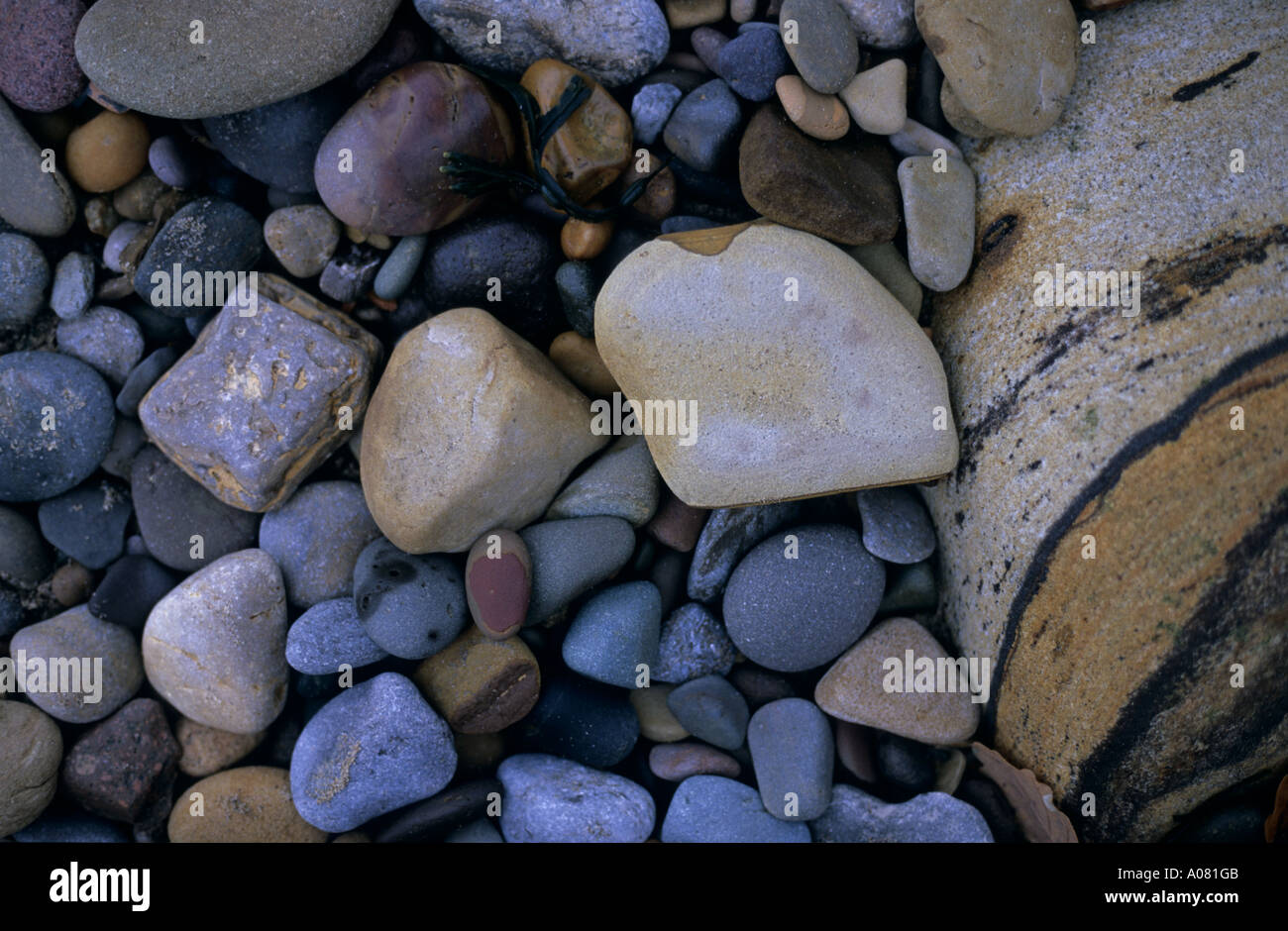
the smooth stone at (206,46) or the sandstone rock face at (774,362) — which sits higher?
the smooth stone at (206,46)

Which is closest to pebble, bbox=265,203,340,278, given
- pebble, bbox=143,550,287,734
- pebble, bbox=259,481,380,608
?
pebble, bbox=259,481,380,608

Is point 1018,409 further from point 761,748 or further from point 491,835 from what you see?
point 491,835

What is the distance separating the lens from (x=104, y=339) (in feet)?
9.57

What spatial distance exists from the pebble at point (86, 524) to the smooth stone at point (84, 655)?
0.20 meters

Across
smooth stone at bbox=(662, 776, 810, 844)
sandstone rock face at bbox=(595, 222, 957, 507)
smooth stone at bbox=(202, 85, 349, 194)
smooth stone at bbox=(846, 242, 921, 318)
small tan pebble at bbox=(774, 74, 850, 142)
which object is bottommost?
smooth stone at bbox=(662, 776, 810, 844)

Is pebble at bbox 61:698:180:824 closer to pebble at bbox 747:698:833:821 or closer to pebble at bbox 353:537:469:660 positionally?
pebble at bbox 353:537:469:660

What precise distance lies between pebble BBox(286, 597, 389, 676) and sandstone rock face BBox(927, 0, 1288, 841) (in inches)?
78.7

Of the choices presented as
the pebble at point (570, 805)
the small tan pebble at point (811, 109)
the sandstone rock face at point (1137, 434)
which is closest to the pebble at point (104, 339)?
the pebble at point (570, 805)

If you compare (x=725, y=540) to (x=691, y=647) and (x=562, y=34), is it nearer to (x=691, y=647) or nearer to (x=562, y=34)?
(x=691, y=647)

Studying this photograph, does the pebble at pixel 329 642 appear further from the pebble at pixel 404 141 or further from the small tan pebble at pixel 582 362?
the pebble at pixel 404 141

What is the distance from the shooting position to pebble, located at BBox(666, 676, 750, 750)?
2760 millimetres

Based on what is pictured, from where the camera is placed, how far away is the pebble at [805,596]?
271cm

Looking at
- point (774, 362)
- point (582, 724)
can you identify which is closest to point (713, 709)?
point (582, 724)

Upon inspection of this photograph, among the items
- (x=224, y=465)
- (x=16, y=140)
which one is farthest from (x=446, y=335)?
(x=16, y=140)
